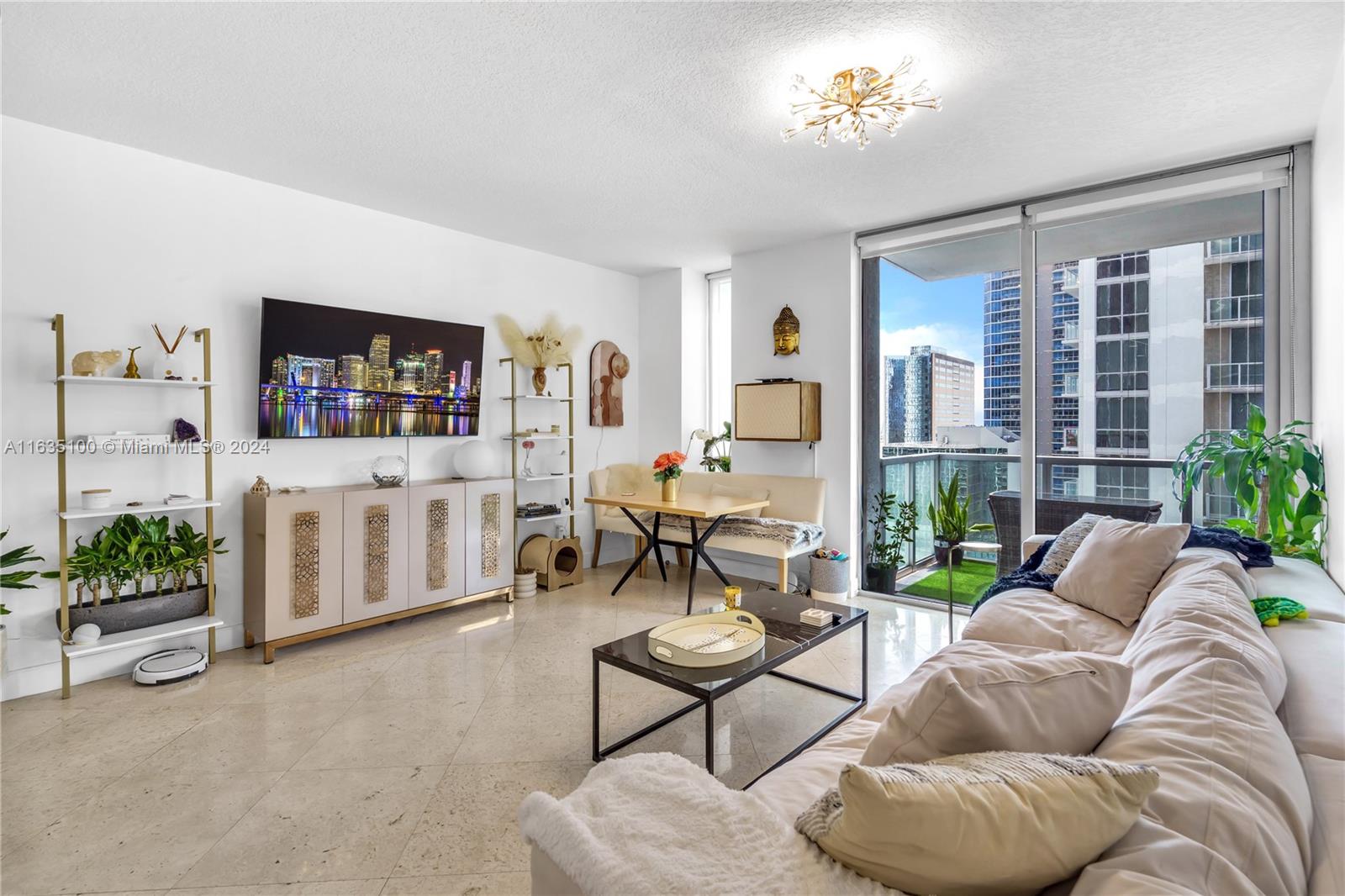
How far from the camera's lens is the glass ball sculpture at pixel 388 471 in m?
3.97

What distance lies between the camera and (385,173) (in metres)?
3.57

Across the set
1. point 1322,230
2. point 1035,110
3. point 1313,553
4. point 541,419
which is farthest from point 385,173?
point 1313,553

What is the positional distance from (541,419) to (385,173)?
221 cm

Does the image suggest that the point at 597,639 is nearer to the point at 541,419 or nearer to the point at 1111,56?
the point at 541,419

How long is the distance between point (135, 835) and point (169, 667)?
1.42 metres

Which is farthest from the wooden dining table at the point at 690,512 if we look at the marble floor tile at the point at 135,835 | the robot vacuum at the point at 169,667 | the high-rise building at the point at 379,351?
the marble floor tile at the point at 135,835

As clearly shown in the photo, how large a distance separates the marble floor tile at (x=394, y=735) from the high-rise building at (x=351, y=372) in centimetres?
199

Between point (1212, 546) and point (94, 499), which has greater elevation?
point (94, 499)

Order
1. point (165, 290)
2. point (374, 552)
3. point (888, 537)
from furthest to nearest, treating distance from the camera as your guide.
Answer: point (888, 537) → point (374, 552) → point (165, 290)

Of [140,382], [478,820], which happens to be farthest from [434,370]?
[478,820]

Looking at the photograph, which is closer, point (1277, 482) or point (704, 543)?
point (1277, 482)

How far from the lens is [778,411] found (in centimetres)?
491

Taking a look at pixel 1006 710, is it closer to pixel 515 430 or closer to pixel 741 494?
pixel 741 494

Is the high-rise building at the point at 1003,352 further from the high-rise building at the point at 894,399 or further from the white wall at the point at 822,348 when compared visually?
the white wall at the point at 822,348
